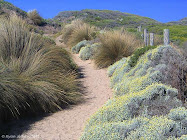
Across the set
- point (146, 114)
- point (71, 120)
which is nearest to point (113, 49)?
point (71, 120)

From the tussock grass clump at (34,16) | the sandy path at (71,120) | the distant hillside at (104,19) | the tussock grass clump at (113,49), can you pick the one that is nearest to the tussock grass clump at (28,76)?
the sandy path at (71,120)

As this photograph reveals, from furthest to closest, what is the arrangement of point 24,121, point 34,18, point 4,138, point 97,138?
1. point 34,18
2. point 24,121
3. point 4,138
4. point 97,138

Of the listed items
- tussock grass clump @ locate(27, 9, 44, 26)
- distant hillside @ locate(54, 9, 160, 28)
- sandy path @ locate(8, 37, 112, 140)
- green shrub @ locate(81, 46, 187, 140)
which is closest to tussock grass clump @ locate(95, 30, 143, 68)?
sandy path @ locate(8, 37, 112, 140)

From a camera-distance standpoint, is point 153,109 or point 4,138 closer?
point 153,109

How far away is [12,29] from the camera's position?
6.63 m

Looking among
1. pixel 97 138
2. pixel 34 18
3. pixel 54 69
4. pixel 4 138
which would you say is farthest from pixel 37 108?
pixel 34 18

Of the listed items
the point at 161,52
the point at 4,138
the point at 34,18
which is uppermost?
the point at 34,18

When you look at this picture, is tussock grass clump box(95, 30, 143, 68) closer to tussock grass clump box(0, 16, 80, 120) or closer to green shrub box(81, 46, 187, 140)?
tussock grass clump box(0, 16, 80, 120)

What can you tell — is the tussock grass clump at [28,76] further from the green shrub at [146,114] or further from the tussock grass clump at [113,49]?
the tussock grass clump at [113,49]

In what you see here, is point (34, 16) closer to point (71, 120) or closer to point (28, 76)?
point (28, 76)

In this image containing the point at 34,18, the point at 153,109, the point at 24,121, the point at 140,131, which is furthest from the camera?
the point at 34,18

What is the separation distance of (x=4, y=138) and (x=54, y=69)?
8.90 feet

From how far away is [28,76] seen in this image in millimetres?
5363

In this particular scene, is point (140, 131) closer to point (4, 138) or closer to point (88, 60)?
point (4, 138)
